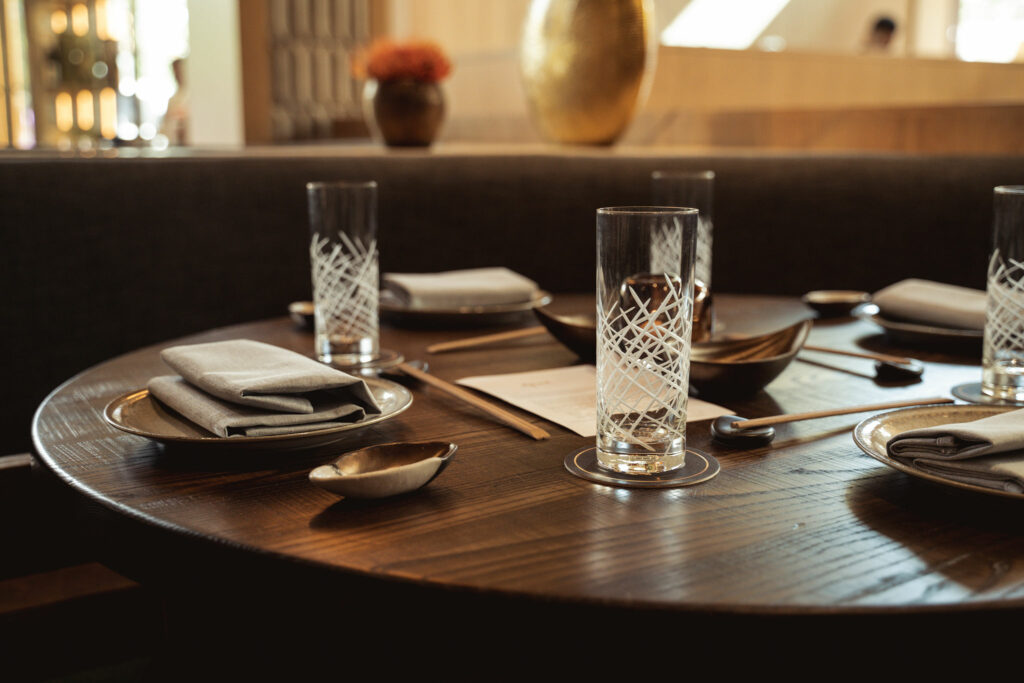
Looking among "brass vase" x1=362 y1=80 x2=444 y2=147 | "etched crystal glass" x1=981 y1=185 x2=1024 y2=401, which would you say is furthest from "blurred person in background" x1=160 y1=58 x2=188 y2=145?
"etched crystal glass" x1=981 y1=185 x2=1024 y2=401

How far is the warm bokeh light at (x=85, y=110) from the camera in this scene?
705cm

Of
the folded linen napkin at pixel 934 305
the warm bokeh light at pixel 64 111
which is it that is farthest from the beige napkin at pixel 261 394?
the warm bokeh light at pixel 64 111

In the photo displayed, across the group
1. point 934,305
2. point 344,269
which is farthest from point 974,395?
point 344,269

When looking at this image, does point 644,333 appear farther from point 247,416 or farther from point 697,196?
point 697,196

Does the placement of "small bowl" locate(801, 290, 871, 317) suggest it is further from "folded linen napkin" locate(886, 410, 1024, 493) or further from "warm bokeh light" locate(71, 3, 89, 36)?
"warm bokeh light" locate(71, 3, 89, 36)

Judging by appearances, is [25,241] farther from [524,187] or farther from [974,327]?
[974,327]

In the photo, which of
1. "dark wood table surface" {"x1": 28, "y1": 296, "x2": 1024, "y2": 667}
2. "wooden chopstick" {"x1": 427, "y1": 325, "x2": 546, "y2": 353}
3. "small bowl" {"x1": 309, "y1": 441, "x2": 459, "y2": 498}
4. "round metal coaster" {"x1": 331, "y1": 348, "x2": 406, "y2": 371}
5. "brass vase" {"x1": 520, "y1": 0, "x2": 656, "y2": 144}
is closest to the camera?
"dark wood table surface" {"x1": 28, "y1": 296, "x2": 1024, "y2": 667}

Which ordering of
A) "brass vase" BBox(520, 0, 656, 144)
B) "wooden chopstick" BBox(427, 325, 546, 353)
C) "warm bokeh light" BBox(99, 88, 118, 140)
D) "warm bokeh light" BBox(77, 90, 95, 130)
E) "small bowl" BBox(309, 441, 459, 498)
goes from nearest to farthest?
"small bowl" BBox(309, 441, 459, 498) < "wooden chopstick" BBox(427, 325, 546, 353) < "brass vase" BBox(520, 0, 656, 144) < "warm bokeh light" BBox(77, 90, 95, 130) < "warm bokeh light" BBox(99, 88, 118, 140)

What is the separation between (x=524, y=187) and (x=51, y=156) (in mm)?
1049

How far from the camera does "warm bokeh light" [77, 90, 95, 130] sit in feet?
23.1

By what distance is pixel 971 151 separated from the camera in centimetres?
244

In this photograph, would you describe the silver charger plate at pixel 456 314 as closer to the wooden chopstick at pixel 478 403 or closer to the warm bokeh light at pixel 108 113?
the wooden chopstick at pixel 478 403

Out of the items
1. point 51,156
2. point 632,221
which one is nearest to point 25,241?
point 51,156

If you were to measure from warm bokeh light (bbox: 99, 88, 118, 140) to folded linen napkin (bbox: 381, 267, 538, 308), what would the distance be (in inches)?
258
